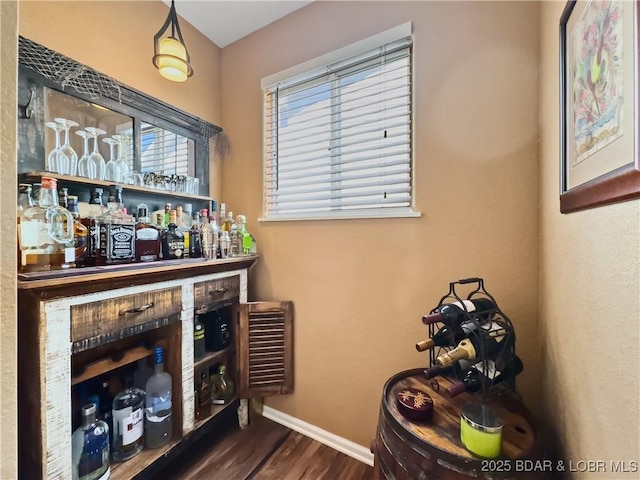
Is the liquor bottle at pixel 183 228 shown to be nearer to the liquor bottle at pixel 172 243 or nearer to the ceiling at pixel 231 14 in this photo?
the liquor bottle at pixel 172 243

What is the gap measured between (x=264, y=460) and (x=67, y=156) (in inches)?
67.5

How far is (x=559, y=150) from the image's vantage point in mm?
804

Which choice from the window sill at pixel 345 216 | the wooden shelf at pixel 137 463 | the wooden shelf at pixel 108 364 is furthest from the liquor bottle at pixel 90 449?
the window sill at pixel 345 216

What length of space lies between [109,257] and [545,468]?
1.60 meters

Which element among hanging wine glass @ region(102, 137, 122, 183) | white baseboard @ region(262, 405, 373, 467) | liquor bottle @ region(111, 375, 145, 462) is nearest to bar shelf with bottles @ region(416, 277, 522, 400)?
white baseboard @ region(262, 405, 373, 467)

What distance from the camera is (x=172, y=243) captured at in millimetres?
1403

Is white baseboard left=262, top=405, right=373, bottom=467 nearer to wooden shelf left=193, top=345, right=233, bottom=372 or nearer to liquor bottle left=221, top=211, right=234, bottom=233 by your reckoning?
wooden shelf left=193, top=345, right=233, bottom=372

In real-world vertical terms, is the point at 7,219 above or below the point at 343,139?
below

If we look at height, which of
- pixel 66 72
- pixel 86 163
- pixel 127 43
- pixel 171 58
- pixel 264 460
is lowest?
pixel 264 460

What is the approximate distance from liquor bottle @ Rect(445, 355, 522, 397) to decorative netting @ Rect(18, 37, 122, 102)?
6.25 ft

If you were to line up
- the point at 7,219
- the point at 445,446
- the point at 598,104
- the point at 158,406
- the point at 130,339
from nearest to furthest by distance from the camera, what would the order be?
1. the point at 7,219
2. the point at 598,104
3. the point at 445,446
4. the point at 158,406
5. the point at 130,339

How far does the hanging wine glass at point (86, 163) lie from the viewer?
1.24 meters

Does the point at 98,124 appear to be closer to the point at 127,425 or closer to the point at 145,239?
the point at 145,239

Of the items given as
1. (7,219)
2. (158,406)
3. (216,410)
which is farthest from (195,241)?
(7,219)
